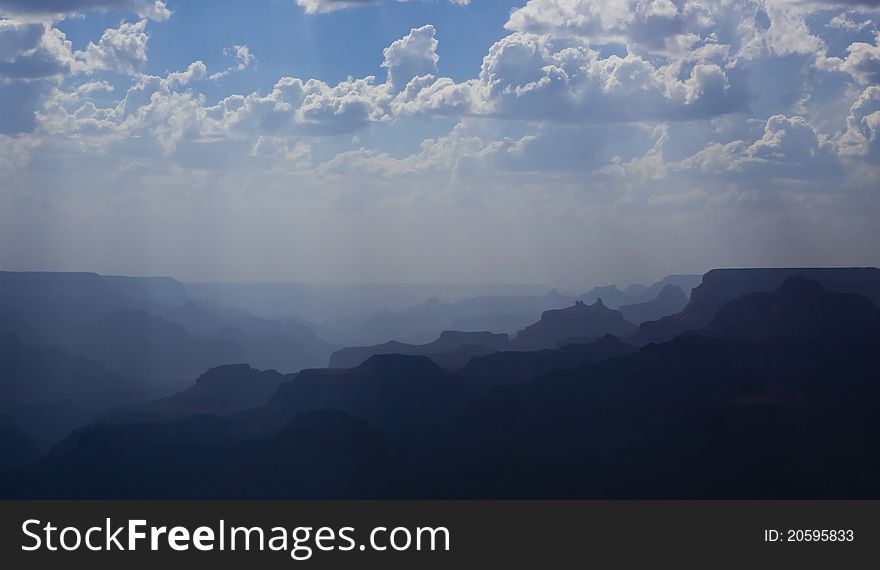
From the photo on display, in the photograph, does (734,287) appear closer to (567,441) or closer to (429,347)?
(429,347)

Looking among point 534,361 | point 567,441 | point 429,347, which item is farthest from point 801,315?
point 429,347

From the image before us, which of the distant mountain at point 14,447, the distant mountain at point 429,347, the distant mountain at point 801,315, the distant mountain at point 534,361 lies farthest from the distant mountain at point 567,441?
A: the distant mountain at point 429,347

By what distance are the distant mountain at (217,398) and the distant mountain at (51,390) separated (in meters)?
13.3

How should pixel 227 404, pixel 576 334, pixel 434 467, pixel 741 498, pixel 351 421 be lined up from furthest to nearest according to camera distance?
pixel 576 334 → pixel 227 404 → pixel 351 421 → pixel 434 467 → pixel 741 498

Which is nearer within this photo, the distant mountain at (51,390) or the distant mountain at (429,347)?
the distant mountain at (51,390)

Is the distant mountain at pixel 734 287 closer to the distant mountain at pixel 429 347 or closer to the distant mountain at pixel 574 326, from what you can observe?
the distant mountain at pixel 574 326

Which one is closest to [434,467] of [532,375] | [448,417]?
[448,417]

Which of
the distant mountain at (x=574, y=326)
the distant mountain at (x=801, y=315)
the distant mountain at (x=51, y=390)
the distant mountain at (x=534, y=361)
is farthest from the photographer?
the distant mountain at (x=574, y=326)

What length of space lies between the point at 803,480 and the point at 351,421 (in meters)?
44.1

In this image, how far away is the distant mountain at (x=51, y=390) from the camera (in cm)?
14675

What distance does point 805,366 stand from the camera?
349 feet

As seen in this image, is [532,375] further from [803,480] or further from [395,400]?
[803,480]

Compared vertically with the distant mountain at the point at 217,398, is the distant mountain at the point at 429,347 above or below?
above

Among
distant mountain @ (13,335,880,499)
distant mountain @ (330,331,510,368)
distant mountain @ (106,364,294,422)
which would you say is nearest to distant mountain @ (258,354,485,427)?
distant mountain @ (13,335,880,499)
